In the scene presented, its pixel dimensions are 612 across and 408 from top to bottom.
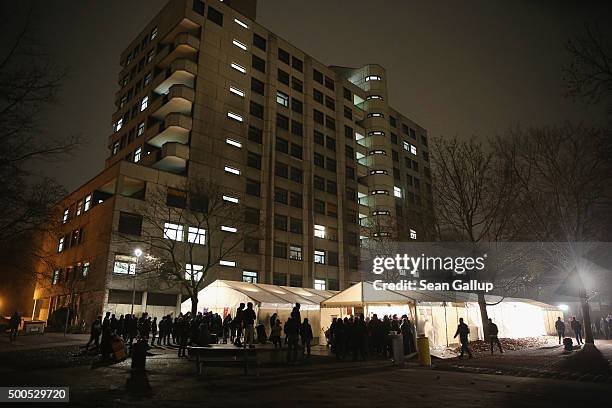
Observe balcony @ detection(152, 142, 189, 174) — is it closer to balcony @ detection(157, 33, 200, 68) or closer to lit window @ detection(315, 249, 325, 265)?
balcony @ detection(157, 33, 200, 68)

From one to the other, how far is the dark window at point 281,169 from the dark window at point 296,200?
2342 mm

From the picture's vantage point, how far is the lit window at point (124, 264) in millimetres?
32531

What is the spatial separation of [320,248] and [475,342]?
1042 inches

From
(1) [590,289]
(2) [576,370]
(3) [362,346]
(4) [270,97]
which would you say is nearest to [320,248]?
(4) [270,97]

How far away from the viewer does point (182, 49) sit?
4194cm

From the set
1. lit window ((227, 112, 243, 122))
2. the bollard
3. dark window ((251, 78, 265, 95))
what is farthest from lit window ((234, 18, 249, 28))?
the bollard

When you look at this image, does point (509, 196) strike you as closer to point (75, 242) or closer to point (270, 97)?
point (270, 97)

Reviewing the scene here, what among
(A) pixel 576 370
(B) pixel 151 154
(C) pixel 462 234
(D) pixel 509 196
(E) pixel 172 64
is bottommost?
(A) pixel 576 370

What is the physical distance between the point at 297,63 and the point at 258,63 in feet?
23.5

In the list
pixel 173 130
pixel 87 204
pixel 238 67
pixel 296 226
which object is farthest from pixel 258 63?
pixel 87 204

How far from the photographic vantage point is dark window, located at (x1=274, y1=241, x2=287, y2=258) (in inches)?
1724

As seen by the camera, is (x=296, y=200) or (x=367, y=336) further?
(x=296, y=200)

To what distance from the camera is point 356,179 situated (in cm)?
5631

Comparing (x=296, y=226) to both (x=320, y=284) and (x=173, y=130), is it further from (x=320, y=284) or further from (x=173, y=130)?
(x=173, y=130)
